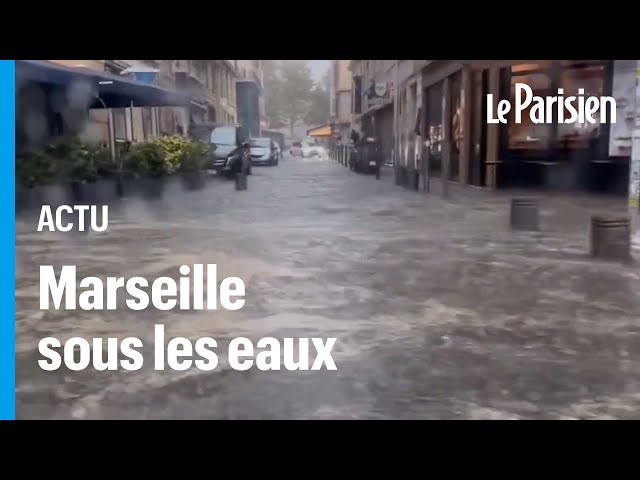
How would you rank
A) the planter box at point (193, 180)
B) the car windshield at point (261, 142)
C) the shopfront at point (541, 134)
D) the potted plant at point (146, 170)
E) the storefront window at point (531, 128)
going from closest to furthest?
the potted plant at point (146, 170) < the shopfront at point (541, 134) < the planter box at point (193, 180) < the storefront window at point (531, 128) < the car windshield at point (261, 142)

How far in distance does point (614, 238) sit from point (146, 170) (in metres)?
9.37

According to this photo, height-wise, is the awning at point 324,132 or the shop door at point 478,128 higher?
the awning at point 324,132

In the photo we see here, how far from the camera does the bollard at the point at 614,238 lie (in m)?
7.66

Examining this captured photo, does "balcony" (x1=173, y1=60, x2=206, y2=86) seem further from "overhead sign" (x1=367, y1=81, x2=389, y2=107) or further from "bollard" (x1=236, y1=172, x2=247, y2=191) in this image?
"overhead sign" (x1=367, y1=81, x2=389, y2=107)

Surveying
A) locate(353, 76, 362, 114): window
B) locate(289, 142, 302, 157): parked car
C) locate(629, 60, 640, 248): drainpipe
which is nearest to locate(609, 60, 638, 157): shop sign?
locate(629, 60, 640, 248): drainpipe

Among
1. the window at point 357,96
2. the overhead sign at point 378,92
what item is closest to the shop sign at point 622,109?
the overhead sign at point 378,92

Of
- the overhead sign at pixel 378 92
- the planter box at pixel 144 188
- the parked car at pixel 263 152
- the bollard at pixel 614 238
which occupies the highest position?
the overhead sign at pixel 378 92

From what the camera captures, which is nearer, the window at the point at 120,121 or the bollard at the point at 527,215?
the bollard at the point at 527,215

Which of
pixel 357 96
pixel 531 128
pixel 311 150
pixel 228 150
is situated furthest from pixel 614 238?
pixel 311 150

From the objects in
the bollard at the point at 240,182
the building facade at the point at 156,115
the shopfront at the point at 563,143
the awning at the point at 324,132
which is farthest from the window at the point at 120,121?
the awning at the point at 324,132

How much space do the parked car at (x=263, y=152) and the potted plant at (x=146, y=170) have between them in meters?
13.3

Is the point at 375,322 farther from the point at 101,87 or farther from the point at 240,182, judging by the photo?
the point at 240,182

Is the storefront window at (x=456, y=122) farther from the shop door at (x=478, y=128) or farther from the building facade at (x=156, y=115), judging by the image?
the building facade at (x=156, y=115)

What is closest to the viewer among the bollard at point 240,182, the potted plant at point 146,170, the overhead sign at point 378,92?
the potted plant at point 146,170
